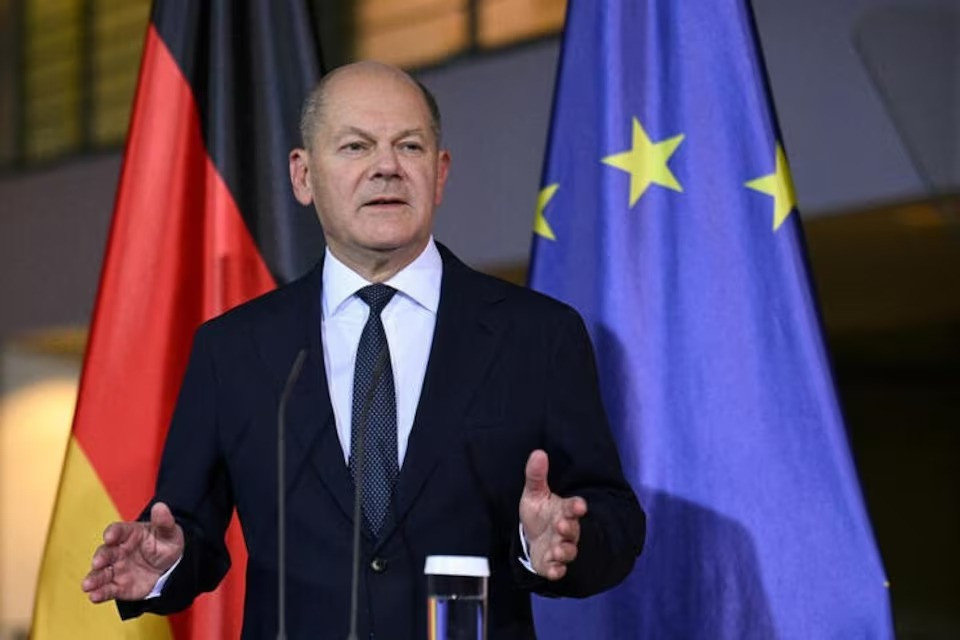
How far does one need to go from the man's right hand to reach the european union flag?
0.86m

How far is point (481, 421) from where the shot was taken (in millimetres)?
2107

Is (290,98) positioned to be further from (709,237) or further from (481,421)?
(481,421)

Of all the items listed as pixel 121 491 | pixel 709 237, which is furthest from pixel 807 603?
pixel 121 491

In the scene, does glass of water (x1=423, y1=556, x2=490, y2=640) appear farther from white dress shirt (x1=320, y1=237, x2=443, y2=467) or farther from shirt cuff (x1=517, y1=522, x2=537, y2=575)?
white dress shirt (x1=320, y1=237, x2=443, y2=467)

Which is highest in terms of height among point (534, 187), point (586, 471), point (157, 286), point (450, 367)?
point (534, 187)

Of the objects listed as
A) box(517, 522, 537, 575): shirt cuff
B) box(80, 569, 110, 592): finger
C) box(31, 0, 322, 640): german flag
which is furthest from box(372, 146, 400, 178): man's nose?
box(31, 0, 322, 640): german flag

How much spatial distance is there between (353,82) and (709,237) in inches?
28.5

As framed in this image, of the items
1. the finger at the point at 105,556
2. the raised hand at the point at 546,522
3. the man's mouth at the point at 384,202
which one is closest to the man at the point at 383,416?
the man's mouth at the point at 384,202

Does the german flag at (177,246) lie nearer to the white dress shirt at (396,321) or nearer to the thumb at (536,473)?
the white dress shirt at (396,321)

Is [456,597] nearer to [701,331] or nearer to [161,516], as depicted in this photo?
[161,516]

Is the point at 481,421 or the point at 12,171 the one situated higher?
the point at 12,171

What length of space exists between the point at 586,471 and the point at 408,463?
0.68 ft

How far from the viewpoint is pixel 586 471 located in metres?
2.09

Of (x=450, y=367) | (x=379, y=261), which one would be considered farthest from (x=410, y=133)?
(x=450, y=367)
